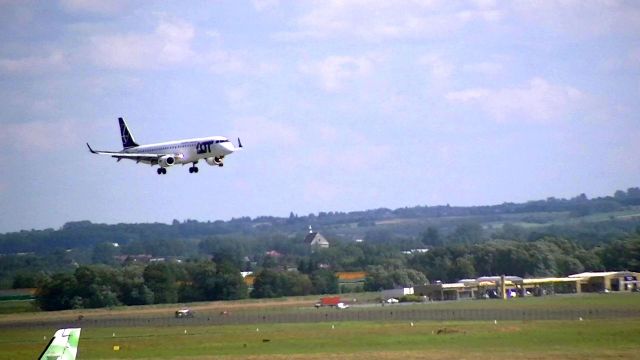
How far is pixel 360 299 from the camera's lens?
145375mm

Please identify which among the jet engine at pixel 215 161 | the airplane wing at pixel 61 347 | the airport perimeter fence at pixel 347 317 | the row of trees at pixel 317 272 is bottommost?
the airport perimeter fence at pixel 347 317

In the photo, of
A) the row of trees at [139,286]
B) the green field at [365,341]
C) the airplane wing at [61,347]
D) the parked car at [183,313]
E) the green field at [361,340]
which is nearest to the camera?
the airplane wing at [61,347]

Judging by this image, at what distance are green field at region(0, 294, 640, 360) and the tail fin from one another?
56.1 feet

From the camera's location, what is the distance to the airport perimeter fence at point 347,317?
101125 mm

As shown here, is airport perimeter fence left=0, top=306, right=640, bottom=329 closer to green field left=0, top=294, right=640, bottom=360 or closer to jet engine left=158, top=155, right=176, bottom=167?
green field left=0, top=294, right=640, bottom=360

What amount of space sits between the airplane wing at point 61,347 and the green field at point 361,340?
21736 mm

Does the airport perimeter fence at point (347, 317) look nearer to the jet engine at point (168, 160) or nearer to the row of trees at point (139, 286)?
the jet engine at point (168, 160)

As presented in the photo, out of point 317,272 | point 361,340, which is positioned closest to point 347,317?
point 361,340

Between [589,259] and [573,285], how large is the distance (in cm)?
2183

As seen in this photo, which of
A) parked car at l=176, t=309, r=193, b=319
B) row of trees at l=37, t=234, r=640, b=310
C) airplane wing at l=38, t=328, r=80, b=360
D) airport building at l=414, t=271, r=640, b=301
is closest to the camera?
airplane wing at l=38, t=328, r=80, b=360

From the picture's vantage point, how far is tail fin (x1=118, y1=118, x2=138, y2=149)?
11225 cm

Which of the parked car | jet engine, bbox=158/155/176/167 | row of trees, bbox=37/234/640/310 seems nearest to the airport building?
row of trees, bbox=37/234/640/310

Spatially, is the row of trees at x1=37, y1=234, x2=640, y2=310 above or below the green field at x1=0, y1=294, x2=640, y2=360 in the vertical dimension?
above

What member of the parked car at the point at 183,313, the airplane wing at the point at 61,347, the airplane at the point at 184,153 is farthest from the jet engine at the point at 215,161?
the airplane wing at the point at 61,347
